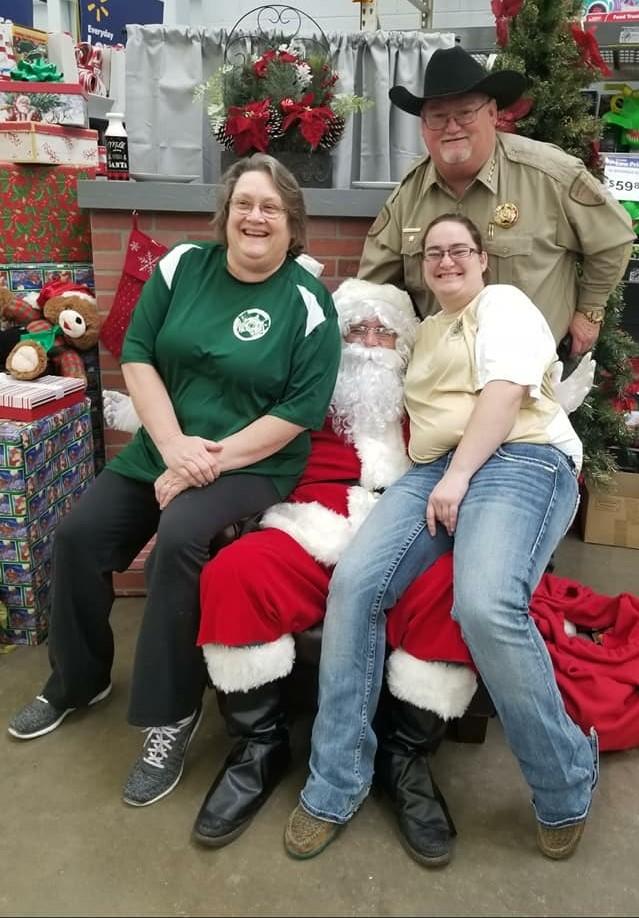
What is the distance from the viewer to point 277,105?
2.59 m

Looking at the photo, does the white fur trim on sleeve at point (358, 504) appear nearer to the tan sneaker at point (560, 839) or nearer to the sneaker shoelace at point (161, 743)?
the sneaker shoelace at point (161, 743)

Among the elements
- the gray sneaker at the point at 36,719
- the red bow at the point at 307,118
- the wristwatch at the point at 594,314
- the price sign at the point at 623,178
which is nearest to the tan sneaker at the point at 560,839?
the gray sneaker at the point at 36,719

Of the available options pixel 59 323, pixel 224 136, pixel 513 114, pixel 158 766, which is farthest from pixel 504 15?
pixel 158 766

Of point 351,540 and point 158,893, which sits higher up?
point 351,540

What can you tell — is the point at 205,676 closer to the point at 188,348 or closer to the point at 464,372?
the point at 188,348

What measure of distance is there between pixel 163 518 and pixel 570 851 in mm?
1187

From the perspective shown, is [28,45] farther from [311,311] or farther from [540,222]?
[540,222]

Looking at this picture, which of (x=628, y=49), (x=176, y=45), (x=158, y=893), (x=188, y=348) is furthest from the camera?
(x=176, y=45)

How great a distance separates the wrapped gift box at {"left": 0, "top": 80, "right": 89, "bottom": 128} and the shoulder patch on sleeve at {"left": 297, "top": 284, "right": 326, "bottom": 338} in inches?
63.3

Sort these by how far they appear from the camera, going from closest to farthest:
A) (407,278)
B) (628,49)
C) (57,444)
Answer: (407,278) < (57,444) < (628,49)

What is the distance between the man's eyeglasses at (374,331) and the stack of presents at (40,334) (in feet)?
3.43

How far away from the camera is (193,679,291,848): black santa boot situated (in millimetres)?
1705

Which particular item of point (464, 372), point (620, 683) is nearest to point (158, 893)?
point (620, 683)

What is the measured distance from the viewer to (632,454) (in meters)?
3.46
